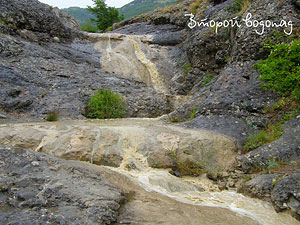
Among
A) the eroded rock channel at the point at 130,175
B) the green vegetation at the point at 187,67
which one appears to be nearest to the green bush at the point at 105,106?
the eroded rock channel at the point at 130,175

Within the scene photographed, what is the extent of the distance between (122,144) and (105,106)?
12.1 feet

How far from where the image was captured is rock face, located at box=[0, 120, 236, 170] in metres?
5.42

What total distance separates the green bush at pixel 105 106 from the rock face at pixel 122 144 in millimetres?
2956

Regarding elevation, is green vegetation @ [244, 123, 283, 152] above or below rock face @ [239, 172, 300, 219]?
above

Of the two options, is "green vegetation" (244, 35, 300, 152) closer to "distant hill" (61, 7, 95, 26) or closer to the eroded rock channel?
the eroded rock channel

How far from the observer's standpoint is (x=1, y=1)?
1223 cm

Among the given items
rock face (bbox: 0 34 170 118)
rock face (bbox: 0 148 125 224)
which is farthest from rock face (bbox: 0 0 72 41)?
rock face (bbox: 0 148 125 224)

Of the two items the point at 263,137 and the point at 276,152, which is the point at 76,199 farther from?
the point at 263,137

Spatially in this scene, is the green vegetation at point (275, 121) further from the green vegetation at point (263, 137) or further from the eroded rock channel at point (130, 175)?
the eroded rock channel at point (130, 175)

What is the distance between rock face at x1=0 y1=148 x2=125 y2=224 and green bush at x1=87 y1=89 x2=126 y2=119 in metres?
5.03

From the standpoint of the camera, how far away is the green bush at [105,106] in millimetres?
9266

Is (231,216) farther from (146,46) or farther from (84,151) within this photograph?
(146,46)

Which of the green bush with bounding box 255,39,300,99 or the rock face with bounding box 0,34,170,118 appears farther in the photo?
the rock face with bounding box 0,34,170,118

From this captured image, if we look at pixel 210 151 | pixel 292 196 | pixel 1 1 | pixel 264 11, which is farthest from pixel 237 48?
pixel 1 1
